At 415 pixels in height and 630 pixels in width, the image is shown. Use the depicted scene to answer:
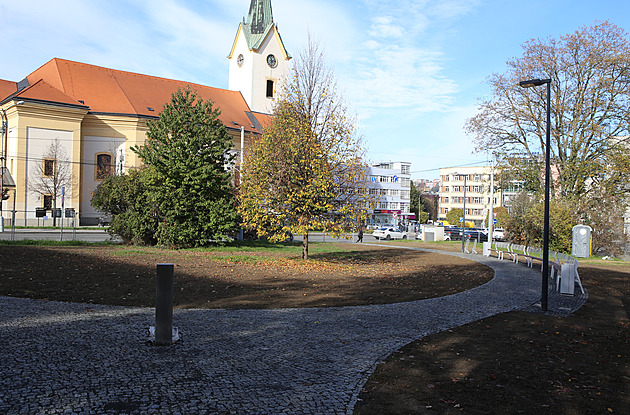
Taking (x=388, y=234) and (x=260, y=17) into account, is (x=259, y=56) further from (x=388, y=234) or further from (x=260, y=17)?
(x=388, y=234)

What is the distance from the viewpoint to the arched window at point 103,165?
48156 mm

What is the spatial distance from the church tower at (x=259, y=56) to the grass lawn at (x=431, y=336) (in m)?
45.7

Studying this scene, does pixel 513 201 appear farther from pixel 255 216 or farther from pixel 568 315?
pixel 568 315

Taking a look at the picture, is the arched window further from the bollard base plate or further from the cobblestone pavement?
the bollard base plate

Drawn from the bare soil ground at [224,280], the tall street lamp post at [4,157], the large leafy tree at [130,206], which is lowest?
the bare soil ground at [224,280]

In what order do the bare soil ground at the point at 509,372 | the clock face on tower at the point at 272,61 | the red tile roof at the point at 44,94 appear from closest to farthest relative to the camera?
the bare soil ground at the point at 509,372 → the red tile roof at the point at 44,94 → the clock face on tower at the point at 272,61

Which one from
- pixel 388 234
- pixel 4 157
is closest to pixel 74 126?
pixel 4 157

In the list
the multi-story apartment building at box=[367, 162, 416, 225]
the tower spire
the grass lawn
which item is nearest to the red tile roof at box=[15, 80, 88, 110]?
the tower spire

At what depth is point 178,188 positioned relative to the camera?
2300 cm

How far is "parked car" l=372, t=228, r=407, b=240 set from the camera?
164ft

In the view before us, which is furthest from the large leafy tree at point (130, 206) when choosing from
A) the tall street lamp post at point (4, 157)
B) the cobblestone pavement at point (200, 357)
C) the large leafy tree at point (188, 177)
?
the tall street lamp post at point (4, 157)

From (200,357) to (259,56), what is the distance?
59852mm

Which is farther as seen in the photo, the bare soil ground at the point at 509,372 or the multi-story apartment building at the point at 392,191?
the multi-story apartment building at the point at 392,191

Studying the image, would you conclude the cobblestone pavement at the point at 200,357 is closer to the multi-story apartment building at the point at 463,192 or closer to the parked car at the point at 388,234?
the parked car at the point at 388,234
